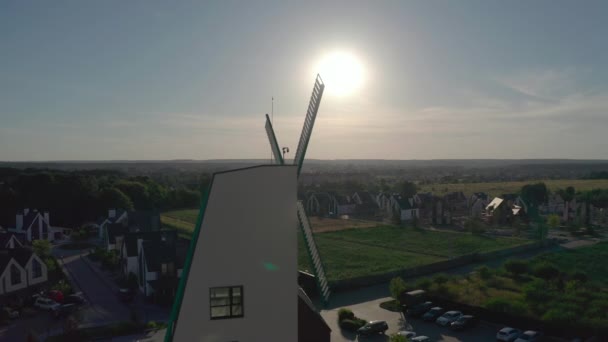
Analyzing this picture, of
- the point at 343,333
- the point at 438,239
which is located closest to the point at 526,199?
the point at 438,239

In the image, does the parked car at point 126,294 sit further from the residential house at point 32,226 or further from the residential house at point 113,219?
the residential house at point 32,226

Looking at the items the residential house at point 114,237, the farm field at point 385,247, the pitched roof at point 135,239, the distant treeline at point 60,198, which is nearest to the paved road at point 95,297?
the residential house at point 114,237

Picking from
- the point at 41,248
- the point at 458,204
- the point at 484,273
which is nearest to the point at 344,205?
the point at 458,204

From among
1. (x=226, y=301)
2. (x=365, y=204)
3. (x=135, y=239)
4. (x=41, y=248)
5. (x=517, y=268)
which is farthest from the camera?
(x=365, y=204)

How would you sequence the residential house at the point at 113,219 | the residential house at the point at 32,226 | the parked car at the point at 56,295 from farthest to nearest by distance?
the residential house at the point at 113,219, the residential house at the point at 32,226, the parked car at the point at 56,295

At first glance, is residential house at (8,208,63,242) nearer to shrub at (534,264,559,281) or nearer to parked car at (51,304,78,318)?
parked car at (51,304,78,318)

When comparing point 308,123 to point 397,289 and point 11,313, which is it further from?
point 11,313
